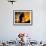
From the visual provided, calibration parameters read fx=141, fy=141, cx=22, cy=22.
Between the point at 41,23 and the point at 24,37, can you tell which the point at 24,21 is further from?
the point at 24,37

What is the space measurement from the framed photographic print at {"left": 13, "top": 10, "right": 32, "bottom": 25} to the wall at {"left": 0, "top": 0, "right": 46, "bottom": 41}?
0.39ft

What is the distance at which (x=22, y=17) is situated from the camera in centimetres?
525

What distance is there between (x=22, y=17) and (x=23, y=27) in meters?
0.38

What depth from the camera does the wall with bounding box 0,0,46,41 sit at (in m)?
5.20

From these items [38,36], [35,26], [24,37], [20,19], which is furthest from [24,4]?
[24,37]

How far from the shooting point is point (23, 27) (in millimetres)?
5234

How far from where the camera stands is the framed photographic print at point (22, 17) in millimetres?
5211

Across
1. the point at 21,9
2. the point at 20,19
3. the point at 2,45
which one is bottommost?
the point at 2,45

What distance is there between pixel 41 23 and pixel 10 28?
117 centimetres

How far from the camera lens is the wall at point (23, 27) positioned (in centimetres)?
520

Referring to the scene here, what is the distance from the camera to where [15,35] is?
17.2ft

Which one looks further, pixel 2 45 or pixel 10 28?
pixel 10 28

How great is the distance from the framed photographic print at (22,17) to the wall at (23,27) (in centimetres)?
12

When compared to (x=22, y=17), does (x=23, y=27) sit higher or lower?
lower
